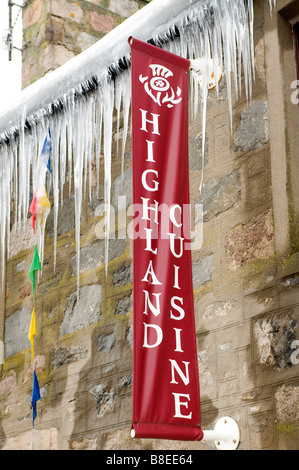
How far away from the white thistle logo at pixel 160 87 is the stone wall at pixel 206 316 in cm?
60

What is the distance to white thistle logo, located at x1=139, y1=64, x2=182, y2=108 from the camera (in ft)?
17.5

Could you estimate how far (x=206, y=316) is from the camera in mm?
5703

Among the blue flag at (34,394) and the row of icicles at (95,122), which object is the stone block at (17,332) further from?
the blue flag at (34,394)

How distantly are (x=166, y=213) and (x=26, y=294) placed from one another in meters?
2.50

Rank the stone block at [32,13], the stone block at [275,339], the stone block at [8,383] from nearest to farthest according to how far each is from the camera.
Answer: the stone block at [275,339] < the stone block at [8,383] < the stone block at [32,13]

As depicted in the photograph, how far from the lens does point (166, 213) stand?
16.6 ft

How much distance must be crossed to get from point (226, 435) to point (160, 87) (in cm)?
181

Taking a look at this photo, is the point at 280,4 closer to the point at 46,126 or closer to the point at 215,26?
the point at 215,26

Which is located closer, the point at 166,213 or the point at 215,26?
the point at 166,213

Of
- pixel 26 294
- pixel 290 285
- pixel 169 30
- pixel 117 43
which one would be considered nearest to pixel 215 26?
pixel 169 30

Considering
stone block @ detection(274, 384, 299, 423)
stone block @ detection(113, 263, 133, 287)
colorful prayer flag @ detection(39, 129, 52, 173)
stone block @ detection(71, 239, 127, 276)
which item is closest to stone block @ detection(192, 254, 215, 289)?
stone block @ detection(113, 263, 133, 287)

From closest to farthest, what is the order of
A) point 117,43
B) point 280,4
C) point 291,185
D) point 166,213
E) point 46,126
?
point 166,213
point 291,185
point 280,4
point 117,43
point 46,126

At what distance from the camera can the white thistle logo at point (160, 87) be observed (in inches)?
210

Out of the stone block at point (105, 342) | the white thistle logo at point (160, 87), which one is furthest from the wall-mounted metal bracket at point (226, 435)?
the white thistle logo at point (160, 87)
